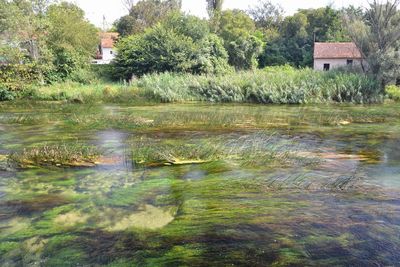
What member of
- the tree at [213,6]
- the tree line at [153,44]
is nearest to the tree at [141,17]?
the tree at [213,6]

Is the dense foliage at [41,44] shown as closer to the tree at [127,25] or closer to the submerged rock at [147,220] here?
the tree at [127,25]

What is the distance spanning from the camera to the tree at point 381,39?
22766mm

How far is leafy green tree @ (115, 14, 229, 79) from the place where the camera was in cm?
2680

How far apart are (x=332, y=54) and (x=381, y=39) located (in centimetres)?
1412

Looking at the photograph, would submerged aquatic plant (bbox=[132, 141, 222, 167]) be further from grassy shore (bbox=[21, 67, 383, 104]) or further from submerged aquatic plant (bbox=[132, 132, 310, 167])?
grassy shore (bbox=[21, 67, 383, 104])

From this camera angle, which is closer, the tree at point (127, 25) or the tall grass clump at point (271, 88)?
the tall grass clump at point (271, 88)

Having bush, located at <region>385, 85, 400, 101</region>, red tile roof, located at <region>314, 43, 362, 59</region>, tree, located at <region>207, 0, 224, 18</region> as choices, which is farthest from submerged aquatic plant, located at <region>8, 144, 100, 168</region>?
tree, located at <region>207, 0, 224, 18</region>

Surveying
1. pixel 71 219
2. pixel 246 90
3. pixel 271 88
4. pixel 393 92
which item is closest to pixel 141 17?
pixel 246 90

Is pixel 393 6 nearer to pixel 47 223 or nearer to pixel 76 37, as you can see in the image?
pixel 76 37

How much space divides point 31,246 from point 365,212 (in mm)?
4435

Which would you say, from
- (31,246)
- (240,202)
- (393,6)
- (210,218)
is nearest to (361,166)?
(240,202)

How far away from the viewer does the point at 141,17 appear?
42594 millimetres

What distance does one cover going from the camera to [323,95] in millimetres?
21250

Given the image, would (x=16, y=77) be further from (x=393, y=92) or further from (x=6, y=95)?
(x=393, y=92)
